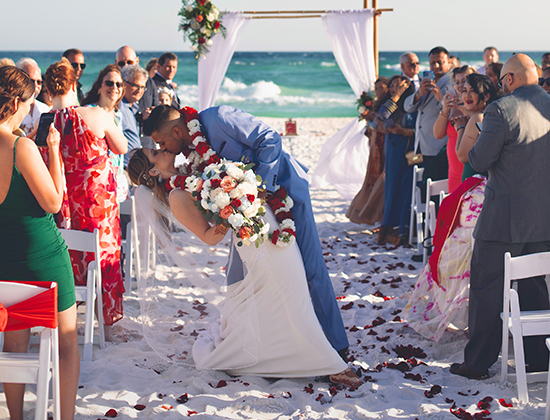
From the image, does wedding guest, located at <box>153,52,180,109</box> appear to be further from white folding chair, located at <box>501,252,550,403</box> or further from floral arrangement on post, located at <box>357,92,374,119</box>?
white folding chair, located at <box>501,252,550,403</box>

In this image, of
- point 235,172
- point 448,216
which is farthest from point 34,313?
point 448,216

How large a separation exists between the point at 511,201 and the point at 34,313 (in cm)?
273

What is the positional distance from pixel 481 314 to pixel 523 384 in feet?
1.67

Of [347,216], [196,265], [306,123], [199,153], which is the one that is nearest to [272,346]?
[196,265]

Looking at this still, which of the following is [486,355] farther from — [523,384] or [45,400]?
[45,400]

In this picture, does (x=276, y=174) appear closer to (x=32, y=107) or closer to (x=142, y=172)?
(x=142, y=172)

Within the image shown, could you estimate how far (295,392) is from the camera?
3207 millimetres

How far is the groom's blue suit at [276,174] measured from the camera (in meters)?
3.33

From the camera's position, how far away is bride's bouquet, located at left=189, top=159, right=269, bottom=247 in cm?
288

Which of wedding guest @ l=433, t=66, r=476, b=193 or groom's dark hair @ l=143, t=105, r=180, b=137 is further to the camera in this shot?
wedding guest @ l=433, t=66, r=476, b=193

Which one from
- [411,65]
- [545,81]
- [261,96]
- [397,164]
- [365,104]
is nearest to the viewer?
[545,81]

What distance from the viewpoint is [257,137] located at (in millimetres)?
3344

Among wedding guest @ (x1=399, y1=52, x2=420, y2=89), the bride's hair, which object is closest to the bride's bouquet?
the bride's hair

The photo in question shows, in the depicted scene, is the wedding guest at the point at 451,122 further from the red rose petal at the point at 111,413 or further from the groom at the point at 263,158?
the red rose petal at the point at 111,413
